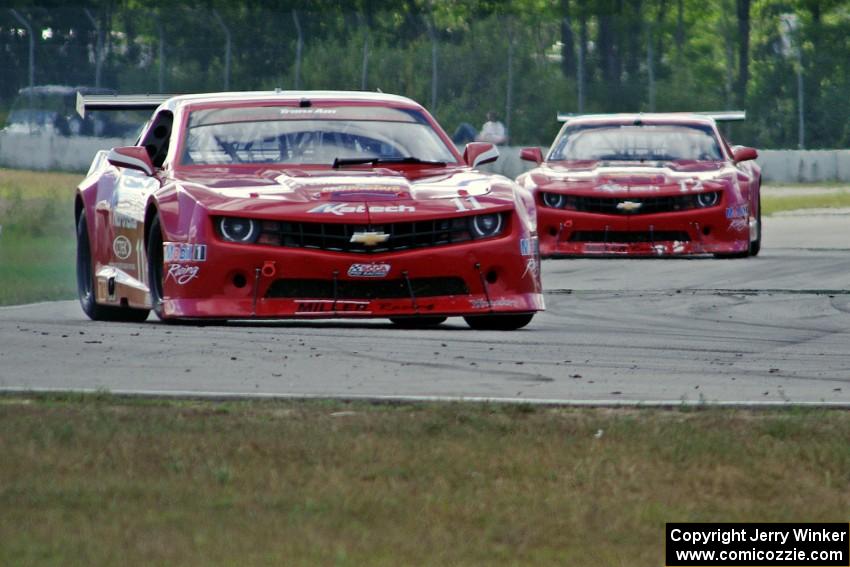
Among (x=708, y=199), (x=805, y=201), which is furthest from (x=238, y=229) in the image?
(x=805, y=201)

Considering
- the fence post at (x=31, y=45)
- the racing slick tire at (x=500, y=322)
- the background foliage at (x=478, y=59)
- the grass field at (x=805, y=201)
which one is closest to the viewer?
the racing slick tire at (x=500, y=322)

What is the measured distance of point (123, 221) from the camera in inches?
431

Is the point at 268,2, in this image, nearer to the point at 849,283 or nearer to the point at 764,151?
the point at 764,151

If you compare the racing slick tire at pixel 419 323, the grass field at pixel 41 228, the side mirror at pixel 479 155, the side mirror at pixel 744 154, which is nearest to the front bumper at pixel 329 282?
the racing slick tire at pixel 419 323

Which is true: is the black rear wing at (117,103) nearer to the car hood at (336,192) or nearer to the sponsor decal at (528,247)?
the car hood at (336,192)

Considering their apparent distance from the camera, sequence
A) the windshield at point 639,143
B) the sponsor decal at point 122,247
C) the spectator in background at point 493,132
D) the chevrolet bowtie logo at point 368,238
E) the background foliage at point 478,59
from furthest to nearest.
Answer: the spectator in background at point 493,132, the background foliage at point 478,59, the windshield at point 639,143, the sponsor decal at point 122,247, the chevrolet bowtie logo at point 368,238

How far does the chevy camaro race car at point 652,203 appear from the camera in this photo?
16750mm

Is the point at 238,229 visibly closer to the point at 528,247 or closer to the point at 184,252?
the point at 184,252

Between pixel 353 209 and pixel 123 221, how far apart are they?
1753mm

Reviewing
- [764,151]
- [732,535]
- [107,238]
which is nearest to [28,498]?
[732,535]

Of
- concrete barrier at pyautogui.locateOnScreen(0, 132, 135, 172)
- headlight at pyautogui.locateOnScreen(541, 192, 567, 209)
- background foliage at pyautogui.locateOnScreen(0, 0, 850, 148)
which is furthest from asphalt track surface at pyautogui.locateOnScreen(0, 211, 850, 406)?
background foliage at pyautogui.locateOnScreen(0, 0, 850, 148)

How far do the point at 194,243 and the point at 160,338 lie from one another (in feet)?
1.63

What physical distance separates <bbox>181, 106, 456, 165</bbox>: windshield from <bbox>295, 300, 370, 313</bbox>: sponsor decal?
3.83 ft

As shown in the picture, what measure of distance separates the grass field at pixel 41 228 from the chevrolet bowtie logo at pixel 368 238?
5195mm
